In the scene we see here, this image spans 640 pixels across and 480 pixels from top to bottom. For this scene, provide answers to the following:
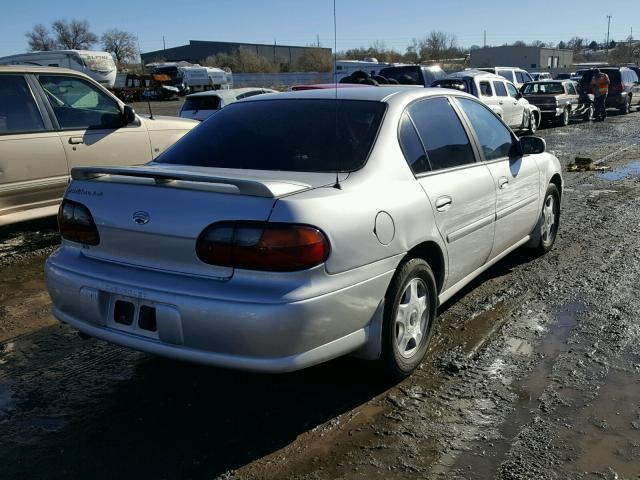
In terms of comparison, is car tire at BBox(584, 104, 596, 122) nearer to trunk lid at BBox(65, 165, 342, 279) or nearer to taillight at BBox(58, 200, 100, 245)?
trunk lid at BBox(65, 165, 342, 279)

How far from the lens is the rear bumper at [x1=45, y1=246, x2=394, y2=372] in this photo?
2701 millimetres

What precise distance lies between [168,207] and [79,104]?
446cm

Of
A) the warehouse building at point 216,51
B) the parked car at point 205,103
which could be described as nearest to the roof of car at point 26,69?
the parked car at point 205,103

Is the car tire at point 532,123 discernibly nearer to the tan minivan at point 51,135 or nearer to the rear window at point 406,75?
the rear window at point 406,75

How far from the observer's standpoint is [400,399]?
3.35m

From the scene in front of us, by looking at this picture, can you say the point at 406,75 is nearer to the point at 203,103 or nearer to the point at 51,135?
the point at 203,103

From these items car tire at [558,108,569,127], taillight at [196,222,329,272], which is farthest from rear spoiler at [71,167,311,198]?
car tire at [558,108,569,127]

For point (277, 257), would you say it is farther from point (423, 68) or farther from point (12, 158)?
point (423, 68)

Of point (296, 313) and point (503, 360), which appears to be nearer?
point (296, 313)

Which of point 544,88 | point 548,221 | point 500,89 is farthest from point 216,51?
point 548,221

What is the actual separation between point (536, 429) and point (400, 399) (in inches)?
27.8

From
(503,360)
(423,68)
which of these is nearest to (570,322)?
(503,360)

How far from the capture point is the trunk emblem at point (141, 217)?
2951 millimetres

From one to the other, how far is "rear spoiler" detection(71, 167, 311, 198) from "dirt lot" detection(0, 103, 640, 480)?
1183 millimetres
